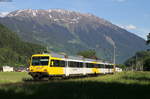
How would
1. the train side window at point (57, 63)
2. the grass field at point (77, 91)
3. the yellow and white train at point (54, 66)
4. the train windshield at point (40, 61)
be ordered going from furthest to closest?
the train side window at point (57, 63)
the train windshield at point (40, 61)
the yellow and white train at point (54, 66)
the grass field at point (77, 91)

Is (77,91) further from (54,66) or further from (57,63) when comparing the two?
(57,63)

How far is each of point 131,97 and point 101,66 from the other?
43.2 m

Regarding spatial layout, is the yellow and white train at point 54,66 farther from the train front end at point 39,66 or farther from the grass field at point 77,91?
the grass field at point 77,91

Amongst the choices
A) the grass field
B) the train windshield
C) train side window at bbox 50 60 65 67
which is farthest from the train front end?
the grass field

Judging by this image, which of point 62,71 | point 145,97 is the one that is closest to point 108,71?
point 62,71

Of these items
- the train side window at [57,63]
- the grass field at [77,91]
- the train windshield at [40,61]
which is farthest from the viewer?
the train side window at [57,63]

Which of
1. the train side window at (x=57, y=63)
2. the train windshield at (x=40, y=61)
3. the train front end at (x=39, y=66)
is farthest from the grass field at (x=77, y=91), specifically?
the train side window at (x=57, y=63)

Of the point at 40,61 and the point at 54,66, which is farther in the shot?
the point at 54,66

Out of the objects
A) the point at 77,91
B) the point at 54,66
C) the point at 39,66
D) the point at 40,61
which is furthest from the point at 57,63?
the point at 77,91

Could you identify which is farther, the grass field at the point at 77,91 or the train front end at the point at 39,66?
the train front end at the point at 39,66

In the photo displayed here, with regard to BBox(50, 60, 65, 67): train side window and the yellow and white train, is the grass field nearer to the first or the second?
the yellow and white train

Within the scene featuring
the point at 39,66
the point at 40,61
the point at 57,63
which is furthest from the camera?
the point at 57,63

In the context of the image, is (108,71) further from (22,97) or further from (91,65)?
(22,97)

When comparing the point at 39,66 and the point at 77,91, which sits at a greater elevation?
the point at 39,66
